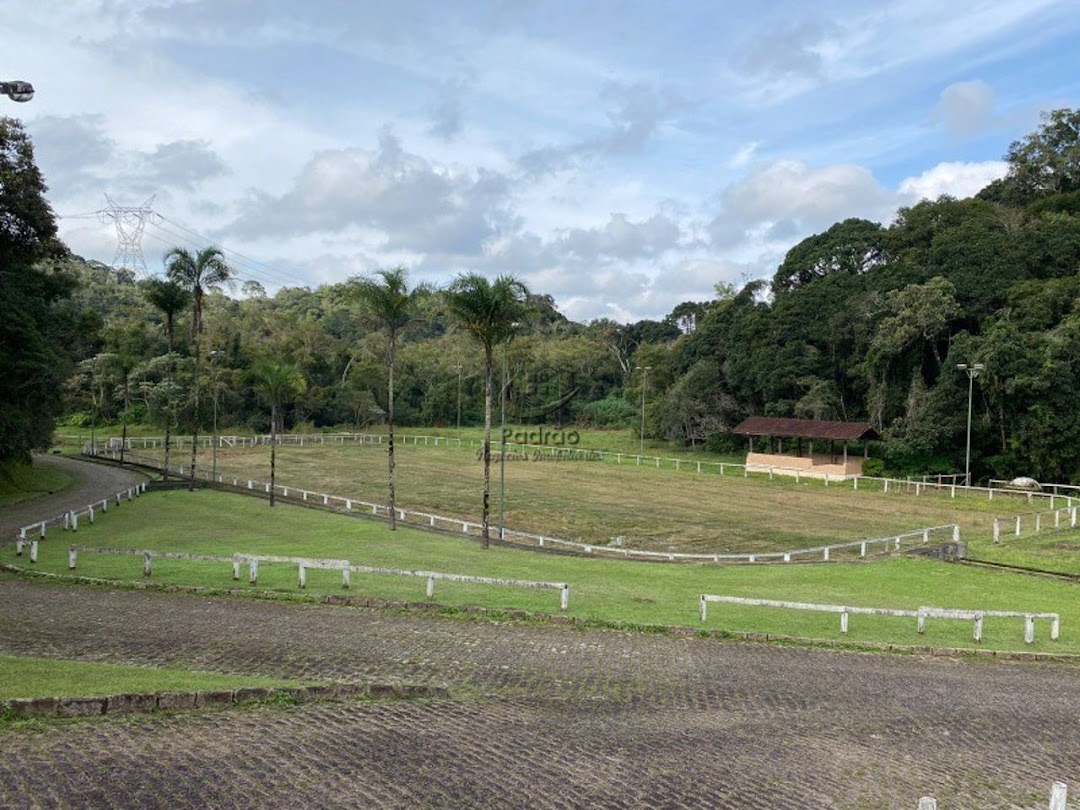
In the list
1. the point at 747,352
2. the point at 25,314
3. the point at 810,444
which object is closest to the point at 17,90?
the point at 25,314

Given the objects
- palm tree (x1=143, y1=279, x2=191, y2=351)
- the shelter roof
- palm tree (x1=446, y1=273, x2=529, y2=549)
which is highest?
palm tree (x1=143, y1=279, x2=191, y2=351)

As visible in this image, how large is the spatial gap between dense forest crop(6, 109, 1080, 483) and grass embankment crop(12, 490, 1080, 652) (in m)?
7.84

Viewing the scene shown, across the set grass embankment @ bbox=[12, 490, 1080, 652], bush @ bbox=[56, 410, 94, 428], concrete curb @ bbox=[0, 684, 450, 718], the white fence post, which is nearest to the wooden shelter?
grass embankment @ bbox=[12, 490, 1080, 652]

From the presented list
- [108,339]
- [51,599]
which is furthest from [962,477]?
[108,339]

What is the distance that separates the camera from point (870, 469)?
170 ft

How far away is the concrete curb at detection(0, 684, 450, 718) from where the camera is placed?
752 centimetres

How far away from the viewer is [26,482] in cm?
3816

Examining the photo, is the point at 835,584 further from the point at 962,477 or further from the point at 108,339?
the point at 108,339

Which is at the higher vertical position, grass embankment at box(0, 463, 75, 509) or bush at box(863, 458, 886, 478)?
bush at box(863, 458, 886, 478)

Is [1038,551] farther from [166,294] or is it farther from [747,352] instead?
[747,352]

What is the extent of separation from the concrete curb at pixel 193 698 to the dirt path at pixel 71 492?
19.1 m

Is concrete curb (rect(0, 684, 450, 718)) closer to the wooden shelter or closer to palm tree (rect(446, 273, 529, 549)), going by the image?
palm tree (rect(446, 273, 529, 549))

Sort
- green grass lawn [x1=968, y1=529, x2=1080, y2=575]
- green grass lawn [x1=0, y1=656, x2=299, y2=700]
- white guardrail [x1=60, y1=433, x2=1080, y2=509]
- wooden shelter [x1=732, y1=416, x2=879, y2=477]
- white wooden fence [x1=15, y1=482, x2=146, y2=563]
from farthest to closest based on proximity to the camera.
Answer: wooden shelter [x1=732, y1=416, x2=879, y2=477], white guardrail [x1=60, y1=433, x2=1080, y2=509], green grass lawn [x1=968, y1=529, x2=1080, y2=575], white wooden fence [x1=15, y1=482, x2=146, y2=563], green grass lawn [x1=0, y1=656, x2=299, y2=700]

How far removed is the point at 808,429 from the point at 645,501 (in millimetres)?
19580
